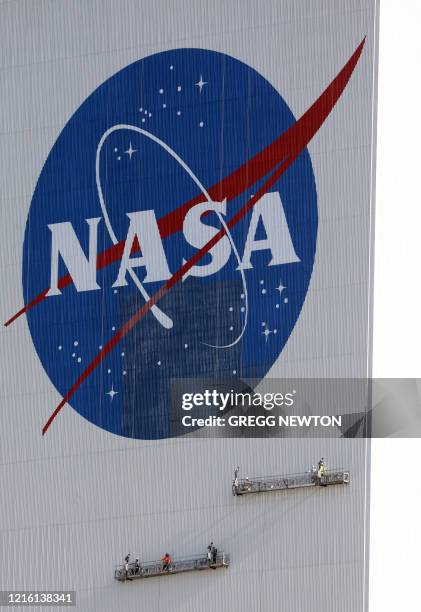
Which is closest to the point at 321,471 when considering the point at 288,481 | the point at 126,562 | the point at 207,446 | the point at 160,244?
the point at 288,481

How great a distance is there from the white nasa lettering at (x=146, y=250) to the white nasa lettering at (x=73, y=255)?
98 centimetres

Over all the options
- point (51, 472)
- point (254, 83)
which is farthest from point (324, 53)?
point (51, 472)

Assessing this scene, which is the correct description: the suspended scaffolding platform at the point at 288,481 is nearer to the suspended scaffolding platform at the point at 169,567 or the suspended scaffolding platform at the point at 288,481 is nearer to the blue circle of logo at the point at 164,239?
the suspended scaffolding platform at the point at 169,567

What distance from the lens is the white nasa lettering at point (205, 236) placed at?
52.7 m

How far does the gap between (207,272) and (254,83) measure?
17.1 feet

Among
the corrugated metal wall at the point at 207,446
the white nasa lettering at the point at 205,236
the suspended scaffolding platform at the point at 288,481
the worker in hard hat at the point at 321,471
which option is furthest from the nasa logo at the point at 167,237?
the worker in hard hat at the point at 321,471

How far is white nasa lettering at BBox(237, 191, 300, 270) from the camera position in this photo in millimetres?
51875

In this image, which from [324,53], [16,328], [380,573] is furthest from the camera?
[16,328]

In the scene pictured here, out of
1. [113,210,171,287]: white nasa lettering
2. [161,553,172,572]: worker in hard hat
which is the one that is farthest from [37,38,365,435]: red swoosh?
[161,553,172,572]: worker in hard hat

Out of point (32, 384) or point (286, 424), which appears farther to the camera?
point (32, 384)

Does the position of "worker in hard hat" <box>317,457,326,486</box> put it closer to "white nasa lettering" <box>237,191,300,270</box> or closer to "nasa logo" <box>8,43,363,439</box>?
"nasa logo" <box>8,43,363,439</box>

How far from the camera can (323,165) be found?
52.0m

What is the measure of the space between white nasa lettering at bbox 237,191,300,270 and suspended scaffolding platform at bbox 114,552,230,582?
7.69m

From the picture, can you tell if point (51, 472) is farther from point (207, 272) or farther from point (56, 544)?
point (207, 272)
